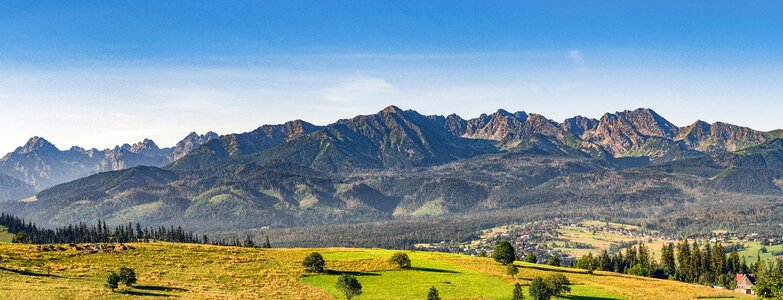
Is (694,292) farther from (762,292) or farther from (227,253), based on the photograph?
(227,253)

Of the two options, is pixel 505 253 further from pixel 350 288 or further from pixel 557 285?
pixel 350 288

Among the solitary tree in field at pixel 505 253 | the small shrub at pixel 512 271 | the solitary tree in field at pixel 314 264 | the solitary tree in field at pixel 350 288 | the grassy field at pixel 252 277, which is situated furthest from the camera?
the solitary tree in field at pixel 505 253

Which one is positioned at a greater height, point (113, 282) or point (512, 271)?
point (113, 282)

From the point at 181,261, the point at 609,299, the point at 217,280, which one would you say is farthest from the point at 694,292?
the point at 181,261

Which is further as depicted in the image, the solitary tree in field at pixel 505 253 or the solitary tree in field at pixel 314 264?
the solitary tree in field at pixel 505 253

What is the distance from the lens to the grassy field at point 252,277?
8694 centimetres

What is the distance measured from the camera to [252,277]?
10475 centimetres

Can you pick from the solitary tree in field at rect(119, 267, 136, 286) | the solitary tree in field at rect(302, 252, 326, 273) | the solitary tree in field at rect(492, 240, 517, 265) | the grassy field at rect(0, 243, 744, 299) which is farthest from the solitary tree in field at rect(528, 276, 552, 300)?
the solitary tree in field at rect(119, 267, 136, 286)

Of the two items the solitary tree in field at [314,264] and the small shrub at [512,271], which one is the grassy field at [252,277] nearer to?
the small shrub at [512,271]

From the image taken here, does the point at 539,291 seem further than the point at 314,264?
No

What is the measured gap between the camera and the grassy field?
8694 centimetres

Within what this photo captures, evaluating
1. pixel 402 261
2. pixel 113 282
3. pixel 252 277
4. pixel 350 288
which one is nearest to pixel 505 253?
pixel 402 261

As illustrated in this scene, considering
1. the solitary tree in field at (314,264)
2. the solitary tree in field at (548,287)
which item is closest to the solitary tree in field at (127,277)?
the solitary tree in field at (314,264)

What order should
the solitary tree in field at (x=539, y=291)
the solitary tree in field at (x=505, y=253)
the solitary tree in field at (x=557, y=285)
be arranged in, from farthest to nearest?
the solitary tree in field at (x=505, y=253)
the solitary tree in field at (x=557, y=285)
the solitary tree in field at (x=539, y=291)
